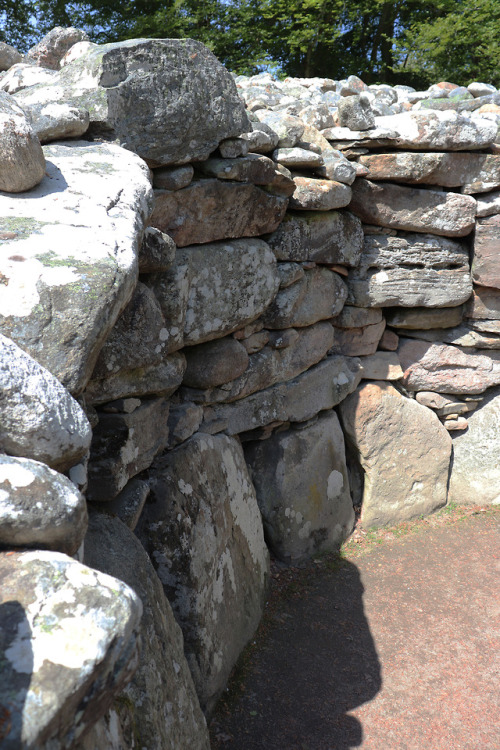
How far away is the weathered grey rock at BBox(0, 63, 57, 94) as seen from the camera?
3.25m

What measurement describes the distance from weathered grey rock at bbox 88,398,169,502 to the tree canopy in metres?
9.11

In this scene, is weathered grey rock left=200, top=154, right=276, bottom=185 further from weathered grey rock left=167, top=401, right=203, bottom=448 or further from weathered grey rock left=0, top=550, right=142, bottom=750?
weathered grey rock left=0, top=550, right=142, bottom=750

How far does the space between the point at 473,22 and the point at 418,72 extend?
1.08m

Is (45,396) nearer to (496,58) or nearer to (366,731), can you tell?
(366,731)

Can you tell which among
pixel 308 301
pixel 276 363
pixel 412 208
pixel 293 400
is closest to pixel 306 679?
pixel 293 400

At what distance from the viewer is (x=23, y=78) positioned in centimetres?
329

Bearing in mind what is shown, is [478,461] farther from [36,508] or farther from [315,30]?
[315,30]

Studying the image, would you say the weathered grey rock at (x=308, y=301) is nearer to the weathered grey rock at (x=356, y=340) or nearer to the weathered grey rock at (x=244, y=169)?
the weathered grey rock at (x=356, y=340)

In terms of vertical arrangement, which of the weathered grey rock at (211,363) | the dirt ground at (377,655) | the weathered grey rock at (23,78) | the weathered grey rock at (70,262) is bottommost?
the dirt ground at (377,655)

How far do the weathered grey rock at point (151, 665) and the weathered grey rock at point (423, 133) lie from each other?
10.9ft

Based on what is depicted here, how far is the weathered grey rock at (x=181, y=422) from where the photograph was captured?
3.35 m

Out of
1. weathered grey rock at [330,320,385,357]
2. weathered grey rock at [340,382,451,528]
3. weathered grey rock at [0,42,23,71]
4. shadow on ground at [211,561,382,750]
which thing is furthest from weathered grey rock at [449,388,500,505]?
weathered grey rock at [0,42,23,71]

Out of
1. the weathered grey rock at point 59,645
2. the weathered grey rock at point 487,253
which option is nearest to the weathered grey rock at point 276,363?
the weathered grey rock at point 487,253

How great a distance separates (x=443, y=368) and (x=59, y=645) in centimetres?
467
